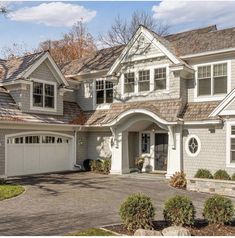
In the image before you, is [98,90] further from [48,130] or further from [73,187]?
[73,187]

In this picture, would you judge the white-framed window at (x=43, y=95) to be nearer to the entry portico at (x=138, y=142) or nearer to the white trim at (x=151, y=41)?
the white trim at (x=151, y=41)

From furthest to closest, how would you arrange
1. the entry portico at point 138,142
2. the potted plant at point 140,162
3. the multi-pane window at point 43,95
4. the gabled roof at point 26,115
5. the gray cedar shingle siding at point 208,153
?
the potted plant at point 140,162
the multi-pane window at point 43,95
the entry portico at point 138,142
the gabled roof at point 26,115
the gray cedar shingle siding at point 208,153

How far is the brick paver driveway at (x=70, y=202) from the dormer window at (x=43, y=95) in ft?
14.9

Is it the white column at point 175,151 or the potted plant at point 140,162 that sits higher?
the white column at point 175,151

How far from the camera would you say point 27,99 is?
70.1ft

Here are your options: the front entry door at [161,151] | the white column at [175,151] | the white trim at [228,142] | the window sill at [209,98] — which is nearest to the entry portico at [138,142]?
the front entry door at [161,151]

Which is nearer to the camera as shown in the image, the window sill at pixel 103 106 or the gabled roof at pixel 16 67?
the gabled roof at pixel 16 67

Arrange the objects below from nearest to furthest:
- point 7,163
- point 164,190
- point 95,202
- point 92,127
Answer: point 95,202
point 164,190
point 7,163
point 92,127

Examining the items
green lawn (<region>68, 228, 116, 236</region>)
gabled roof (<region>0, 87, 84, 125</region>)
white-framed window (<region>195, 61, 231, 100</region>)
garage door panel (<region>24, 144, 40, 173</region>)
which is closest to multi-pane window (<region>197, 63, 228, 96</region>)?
white-framed window (<region>195, 61, 231, 100</region>)

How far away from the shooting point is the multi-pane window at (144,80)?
21625 mm

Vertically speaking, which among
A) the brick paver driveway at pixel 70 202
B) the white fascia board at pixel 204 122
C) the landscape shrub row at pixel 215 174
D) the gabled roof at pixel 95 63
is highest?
the gabled roof at pixel 95 63

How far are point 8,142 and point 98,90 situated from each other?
25.2ft

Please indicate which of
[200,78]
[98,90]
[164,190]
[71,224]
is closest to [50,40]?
[98,90]

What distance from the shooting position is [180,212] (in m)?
8.93
